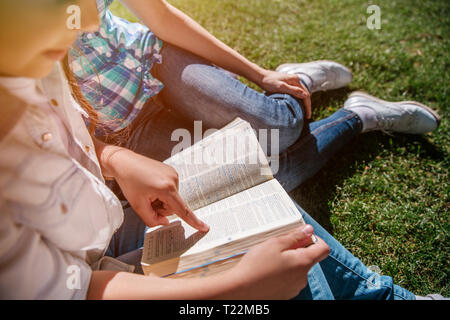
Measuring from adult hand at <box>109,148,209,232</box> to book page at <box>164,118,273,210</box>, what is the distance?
16 cm

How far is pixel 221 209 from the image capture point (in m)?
1.08

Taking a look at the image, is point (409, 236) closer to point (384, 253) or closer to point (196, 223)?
point (384, 253)

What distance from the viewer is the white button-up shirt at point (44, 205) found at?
0.62 m

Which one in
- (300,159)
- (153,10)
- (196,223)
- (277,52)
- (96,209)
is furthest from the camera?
(277,52)

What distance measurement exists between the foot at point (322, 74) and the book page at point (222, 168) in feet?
2.83

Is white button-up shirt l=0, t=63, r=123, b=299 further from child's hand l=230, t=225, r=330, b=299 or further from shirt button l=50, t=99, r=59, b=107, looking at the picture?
child's hand l=230, t=225, r=330, b=299

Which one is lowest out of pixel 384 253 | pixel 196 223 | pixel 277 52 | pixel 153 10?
pixel 384 253

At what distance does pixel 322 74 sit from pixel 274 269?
5.10 ft

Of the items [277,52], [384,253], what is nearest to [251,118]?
[384,253]

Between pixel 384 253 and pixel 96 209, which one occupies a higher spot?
pixel 96 209

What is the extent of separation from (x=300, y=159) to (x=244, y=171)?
19.1 inches

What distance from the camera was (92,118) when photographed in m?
1.15
